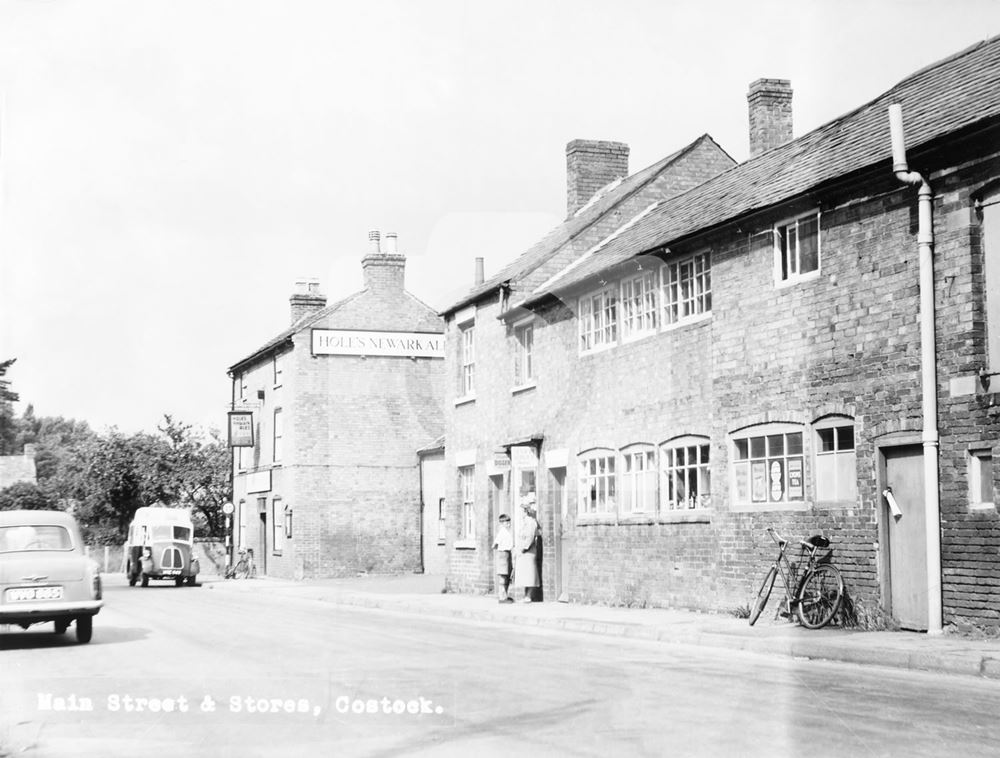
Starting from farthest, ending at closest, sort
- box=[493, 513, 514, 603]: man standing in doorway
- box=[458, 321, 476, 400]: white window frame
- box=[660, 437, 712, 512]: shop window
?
box=[458, 321, 476, 400]: white window frame < box=[493, 513, 514, 603]: man standing in doorway < box=[660, 437, 712, 512]: shop window

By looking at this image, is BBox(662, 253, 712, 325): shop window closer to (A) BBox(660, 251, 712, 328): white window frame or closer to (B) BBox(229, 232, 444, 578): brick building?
(A) BBox(660, 251, 712, 328): white window frame

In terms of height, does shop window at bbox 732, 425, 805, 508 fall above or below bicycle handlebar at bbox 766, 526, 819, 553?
above

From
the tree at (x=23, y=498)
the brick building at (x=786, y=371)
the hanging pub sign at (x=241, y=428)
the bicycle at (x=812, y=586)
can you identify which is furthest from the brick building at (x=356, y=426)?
the tree at (x=23, y=498)

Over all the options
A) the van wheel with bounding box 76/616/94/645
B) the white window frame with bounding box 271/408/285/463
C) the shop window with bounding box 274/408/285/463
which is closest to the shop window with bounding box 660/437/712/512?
the van wheel with bounding box 76/616/94/645

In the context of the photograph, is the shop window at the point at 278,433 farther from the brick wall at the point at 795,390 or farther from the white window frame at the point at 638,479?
the white window frame at the point at 638,479

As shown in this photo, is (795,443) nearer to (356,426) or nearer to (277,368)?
(356,426)

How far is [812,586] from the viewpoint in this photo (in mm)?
15828

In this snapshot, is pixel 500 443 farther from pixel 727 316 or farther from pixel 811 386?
pixel 811 386

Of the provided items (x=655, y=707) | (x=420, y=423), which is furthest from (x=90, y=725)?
(x=420, y=423)

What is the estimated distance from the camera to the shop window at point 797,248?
16938mm

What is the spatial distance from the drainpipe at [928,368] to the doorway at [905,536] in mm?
313

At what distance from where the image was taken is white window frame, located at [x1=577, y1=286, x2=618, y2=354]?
2239 cm

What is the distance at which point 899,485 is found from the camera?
15.1m

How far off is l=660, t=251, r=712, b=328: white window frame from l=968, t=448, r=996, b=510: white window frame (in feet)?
Answer: 19.6
